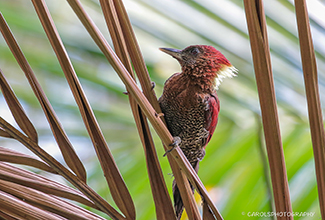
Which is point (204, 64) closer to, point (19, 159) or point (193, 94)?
point (193, 94)

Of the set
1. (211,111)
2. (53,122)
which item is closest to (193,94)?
(211,111)

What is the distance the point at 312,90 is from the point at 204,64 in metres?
0.61

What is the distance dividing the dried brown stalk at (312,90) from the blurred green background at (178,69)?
0.79 meters

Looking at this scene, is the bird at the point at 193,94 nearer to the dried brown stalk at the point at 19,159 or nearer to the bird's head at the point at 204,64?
the bird's head at the point at 204,64

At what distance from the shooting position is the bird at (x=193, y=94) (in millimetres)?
1040

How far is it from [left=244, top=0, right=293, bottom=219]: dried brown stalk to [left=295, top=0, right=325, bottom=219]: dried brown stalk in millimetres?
56

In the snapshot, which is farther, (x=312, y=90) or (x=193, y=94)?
(x=193, y=94)

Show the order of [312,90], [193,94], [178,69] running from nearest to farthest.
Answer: [312,90]
[193,94]
[178,69]

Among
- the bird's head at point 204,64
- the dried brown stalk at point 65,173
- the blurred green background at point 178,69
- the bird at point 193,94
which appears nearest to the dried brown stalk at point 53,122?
the dried brown stalk at point 65,173

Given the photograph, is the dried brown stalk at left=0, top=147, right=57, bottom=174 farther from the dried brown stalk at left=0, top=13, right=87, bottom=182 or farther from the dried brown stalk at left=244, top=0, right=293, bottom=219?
the dried brown stalk at left=244, top=0, right=293, bottom=219

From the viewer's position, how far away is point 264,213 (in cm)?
127

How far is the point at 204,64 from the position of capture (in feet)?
3.53

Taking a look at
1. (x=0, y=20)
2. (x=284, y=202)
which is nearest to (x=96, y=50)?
(x=0, y=20)

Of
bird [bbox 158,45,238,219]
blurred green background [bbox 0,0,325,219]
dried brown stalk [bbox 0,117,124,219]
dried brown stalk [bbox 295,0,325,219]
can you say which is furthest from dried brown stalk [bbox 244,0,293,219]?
blurred green background [bbox 0,0,325,219]
